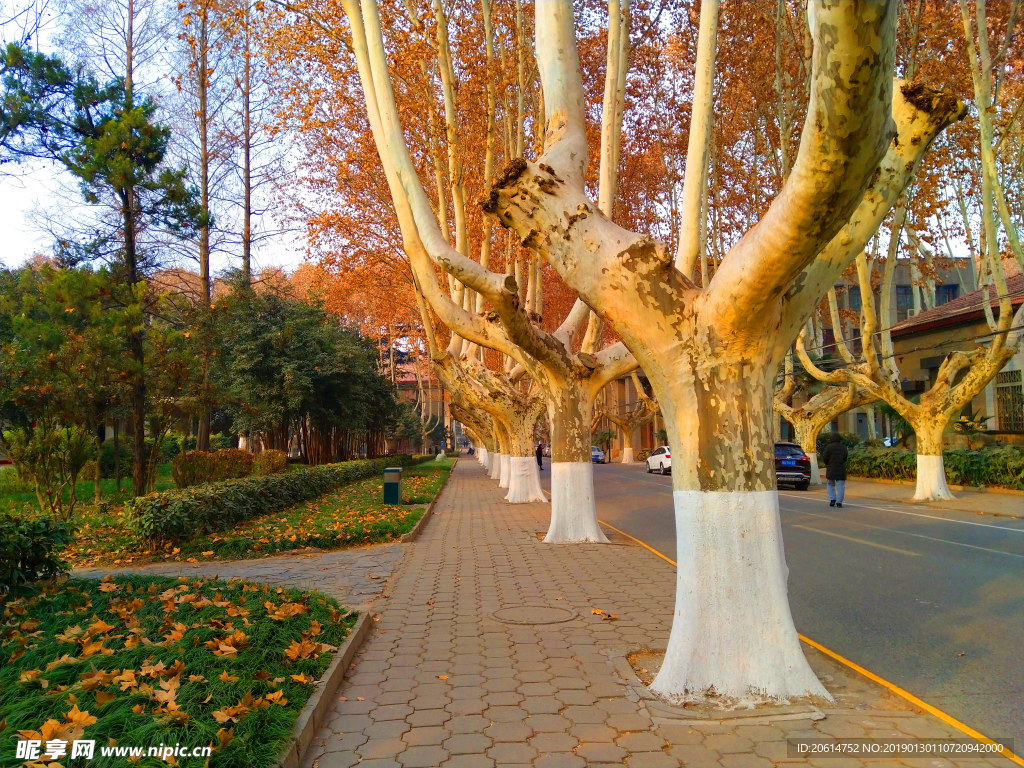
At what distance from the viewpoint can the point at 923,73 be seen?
1830cm

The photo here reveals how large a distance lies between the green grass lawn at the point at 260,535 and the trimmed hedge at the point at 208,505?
0.20m

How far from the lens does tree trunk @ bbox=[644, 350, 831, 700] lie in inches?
187

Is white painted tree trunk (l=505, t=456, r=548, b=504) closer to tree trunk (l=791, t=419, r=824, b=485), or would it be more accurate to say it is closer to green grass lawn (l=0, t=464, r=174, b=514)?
green grass lawn (l=0, t=464, r=174, b=514)

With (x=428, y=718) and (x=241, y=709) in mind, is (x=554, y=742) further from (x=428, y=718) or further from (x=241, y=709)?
(x=241, y=709)

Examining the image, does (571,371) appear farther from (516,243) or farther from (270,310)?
(270,310)

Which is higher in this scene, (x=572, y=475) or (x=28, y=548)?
(x=572, y=475)

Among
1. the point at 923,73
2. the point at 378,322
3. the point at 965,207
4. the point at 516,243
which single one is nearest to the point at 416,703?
the point at 516,243

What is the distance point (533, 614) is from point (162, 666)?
3568mm

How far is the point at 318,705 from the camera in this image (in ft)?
15.1

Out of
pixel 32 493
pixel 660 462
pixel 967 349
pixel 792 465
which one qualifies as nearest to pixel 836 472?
pixel 792 465

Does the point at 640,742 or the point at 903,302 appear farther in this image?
the point at 903,302


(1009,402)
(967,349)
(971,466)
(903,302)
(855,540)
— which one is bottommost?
(855,540)

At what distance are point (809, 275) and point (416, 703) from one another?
3.70 metres

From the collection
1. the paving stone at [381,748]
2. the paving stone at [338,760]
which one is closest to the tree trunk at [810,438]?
the paving stone at [381,748]
